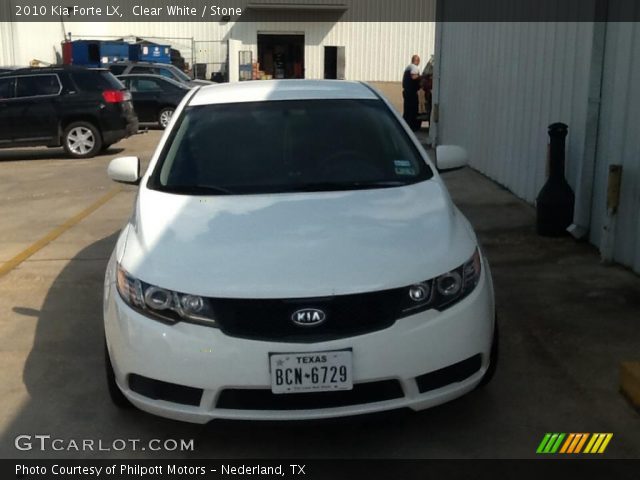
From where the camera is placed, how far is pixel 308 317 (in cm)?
304

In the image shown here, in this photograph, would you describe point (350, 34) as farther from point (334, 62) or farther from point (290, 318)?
point (290, 318)

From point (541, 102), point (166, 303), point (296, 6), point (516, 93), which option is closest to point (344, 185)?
point (166, 303)

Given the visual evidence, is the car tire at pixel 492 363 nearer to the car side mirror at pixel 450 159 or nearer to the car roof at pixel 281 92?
the car side mirror at pixel 450 159

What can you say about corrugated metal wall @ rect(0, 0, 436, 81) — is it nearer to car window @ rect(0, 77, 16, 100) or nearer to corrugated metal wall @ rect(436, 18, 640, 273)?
car window @ rect(0, 77, 16, 100)

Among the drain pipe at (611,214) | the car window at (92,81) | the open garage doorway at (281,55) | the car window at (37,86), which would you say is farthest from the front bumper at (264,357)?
the open garage doorway at (281,55)

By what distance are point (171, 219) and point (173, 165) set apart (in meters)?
0.70

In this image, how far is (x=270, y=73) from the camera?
136 feet

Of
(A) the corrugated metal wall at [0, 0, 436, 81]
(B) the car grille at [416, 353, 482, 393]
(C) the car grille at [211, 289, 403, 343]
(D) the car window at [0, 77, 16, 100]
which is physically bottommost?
(B) the car grille at [416, 353, 482, 393]

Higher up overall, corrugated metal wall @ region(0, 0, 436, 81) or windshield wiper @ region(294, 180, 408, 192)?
corrugated metal wall @ region(0, 0, 436, 81)

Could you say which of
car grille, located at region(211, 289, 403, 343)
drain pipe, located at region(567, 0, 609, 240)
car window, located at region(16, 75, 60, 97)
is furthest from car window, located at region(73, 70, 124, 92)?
car grille, located at region(211, 289, 403, 343)

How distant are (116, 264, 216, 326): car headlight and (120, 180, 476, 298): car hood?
0.12 feet

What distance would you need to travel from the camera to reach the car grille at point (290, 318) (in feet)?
9.96

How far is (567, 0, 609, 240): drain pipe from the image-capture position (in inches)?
255

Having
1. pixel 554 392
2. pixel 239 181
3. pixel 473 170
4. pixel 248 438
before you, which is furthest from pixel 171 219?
pixel 473 170
